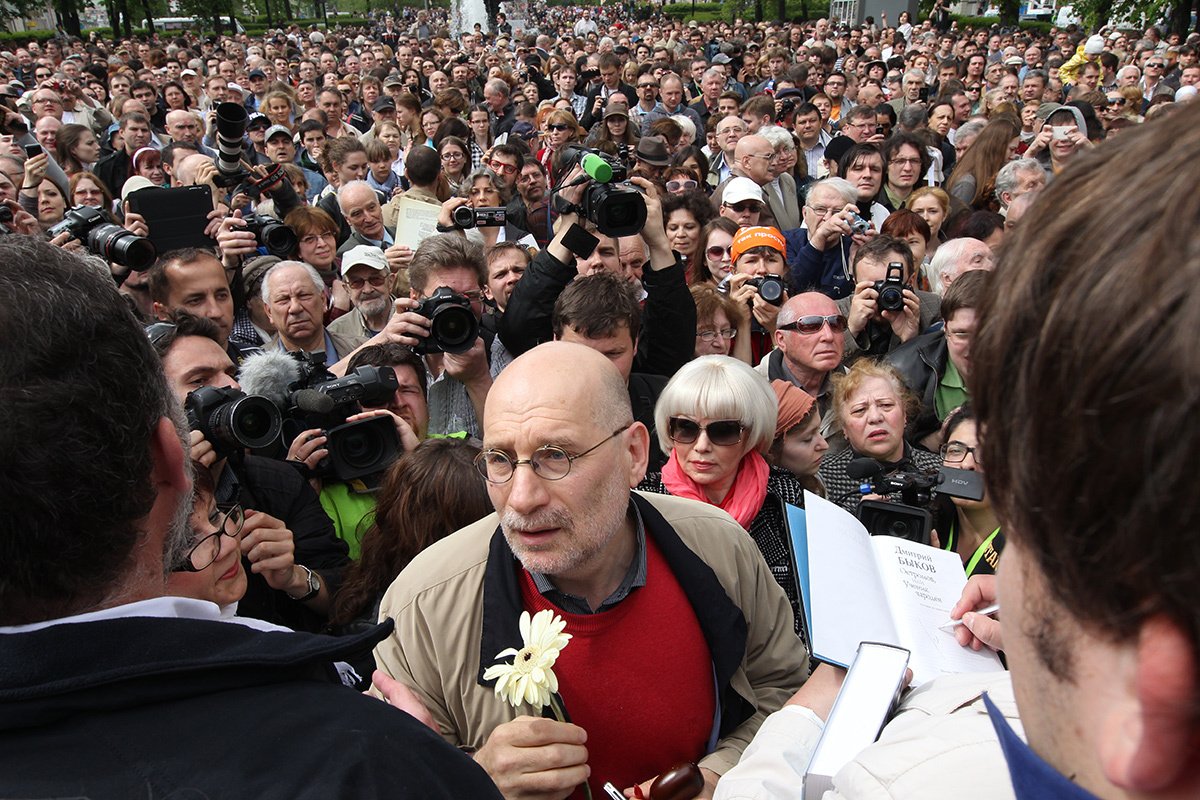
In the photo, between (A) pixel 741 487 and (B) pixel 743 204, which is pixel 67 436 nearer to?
(A) pixel 741 487

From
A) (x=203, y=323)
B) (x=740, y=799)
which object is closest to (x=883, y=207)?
(x=203, y=323)

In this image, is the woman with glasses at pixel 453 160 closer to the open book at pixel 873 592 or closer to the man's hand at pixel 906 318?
the man's hand at pixel 906 318

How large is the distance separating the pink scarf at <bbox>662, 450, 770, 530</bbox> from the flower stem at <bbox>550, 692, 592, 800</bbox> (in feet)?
3.82

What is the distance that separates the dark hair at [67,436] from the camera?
1050mm

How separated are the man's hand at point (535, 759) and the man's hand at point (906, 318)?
3.57 meters

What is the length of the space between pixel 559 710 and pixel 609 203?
2662mm

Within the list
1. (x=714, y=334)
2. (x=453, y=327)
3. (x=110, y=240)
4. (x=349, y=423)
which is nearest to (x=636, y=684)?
(x=349, y=423)

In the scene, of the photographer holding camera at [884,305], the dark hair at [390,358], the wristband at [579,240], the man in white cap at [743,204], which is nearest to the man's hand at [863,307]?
the photographer holding camera at [884,305]

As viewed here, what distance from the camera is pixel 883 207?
7016 millimetres

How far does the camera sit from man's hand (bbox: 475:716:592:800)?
179 cm

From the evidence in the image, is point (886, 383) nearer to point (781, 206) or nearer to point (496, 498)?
point (496, 498)

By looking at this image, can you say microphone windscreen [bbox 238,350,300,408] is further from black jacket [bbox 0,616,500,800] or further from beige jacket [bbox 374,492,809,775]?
black jacket [bbox 0,616,500,800]

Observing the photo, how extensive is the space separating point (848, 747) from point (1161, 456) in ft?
2.88

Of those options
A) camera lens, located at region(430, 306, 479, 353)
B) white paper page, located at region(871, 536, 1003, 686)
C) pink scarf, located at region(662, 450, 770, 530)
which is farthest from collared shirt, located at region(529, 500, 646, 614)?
camera lens, located at region(430, 306, 479, 353)
